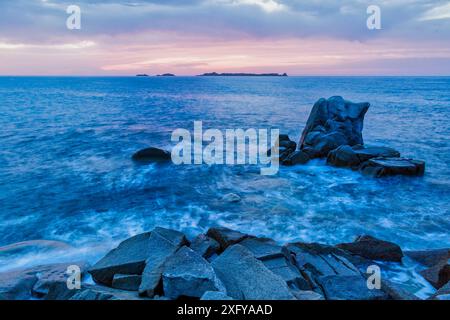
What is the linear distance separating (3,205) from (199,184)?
30.7ft

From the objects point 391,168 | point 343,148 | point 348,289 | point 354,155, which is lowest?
point 348,289

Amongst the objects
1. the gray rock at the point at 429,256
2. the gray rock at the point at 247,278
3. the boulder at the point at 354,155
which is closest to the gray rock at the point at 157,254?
the gray rock at the point at 247,278

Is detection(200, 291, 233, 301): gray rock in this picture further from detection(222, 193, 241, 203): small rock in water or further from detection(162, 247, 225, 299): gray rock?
detection(222, 193, 241, 203): small rock in water

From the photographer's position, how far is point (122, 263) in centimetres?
810

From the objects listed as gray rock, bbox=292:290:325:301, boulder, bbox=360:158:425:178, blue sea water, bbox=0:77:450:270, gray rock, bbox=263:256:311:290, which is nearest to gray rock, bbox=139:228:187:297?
gray rock, bbox=263:256:311:290

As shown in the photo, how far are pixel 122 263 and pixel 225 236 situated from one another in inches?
111

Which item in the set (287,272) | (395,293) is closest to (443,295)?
(395,293)

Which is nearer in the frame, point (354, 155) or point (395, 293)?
point (395, 293)

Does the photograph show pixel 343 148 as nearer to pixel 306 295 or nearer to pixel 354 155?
pixel 354 155

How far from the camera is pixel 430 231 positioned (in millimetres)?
12281

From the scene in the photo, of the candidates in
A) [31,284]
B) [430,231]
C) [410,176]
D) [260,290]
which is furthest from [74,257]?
[410,176]

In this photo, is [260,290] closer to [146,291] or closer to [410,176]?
[146,291]

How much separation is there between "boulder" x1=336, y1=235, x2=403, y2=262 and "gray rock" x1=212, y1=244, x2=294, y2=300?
410 centimetres

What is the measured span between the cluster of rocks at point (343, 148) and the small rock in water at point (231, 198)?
7041 mm
